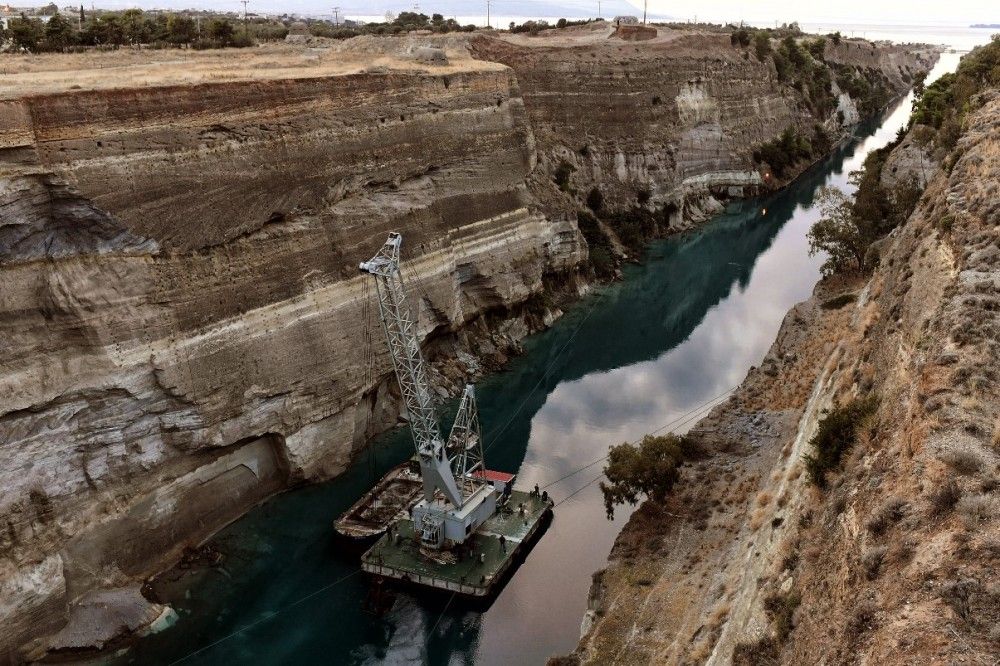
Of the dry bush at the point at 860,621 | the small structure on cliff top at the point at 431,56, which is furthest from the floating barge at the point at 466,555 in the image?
the small structure on cliff top at the point at 431,56

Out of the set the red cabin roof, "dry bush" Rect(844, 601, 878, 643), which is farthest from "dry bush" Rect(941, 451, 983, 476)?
the red cabin roof

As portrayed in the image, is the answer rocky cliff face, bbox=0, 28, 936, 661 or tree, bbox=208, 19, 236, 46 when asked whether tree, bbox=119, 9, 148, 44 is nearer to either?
tree, bbox=208, 19, 236, 46

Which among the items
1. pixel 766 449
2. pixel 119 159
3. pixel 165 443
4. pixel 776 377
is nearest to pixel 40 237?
pixel 119 159

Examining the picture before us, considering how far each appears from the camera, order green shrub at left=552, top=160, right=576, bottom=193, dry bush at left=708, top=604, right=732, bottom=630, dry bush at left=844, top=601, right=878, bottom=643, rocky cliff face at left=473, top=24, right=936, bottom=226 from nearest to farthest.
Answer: dry bush at left=844, top=601, right=878, bottom=643 → dry bush at left=708, top=604, right=732, bottom=630 → green shrub at left=552, top=160, right=576, bottom=193 → rocky cliff face at left=473, top=24, right=936, bottom=226

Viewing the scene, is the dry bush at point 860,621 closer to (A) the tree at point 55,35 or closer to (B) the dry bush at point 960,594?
(B) the dry bush at point 960,594

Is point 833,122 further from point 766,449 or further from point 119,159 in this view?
point 119,159
